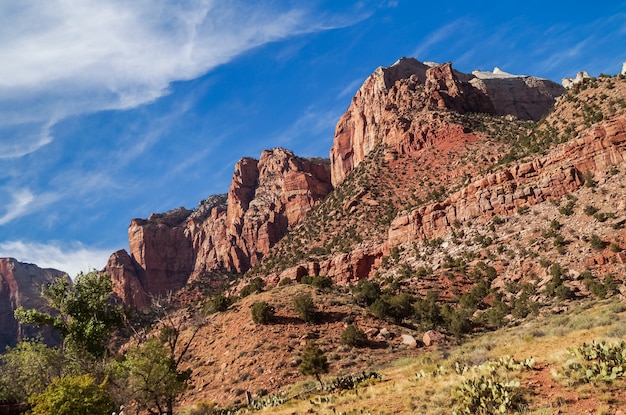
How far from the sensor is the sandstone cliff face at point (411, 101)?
328ft

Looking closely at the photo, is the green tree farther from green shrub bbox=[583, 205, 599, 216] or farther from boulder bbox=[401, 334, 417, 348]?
green shrub bbox=[583, 205, 599, 216]

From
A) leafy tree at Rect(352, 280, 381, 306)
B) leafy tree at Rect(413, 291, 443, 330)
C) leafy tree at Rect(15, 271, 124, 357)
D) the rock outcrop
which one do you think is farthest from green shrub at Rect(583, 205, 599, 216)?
leafy tree at Rect(15, 271, 124, 357)

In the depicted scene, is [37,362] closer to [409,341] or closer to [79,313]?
[79,313]

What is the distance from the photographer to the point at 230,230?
141875 millimetres

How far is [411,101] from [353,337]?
8551 centimetres

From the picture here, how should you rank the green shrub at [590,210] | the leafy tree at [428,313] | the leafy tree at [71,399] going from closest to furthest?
1. the leafy tree at [71,399]
2. the leafy tree at [428,313]
3. the green shrub at [590,210]

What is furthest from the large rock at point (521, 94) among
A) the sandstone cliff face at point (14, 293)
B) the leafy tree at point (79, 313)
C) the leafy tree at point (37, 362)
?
the sandstone cliff face at point (14, 293)

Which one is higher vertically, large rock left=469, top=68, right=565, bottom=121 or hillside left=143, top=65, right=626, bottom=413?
large rock left=469, top=68, right=565, bottom=121

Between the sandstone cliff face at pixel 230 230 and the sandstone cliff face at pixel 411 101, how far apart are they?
1437cm

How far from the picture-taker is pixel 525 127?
3199 inches

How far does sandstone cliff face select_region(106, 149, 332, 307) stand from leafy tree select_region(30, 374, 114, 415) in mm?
108558

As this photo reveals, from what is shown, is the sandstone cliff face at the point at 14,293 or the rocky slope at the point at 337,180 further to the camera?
the sandstone cliff face at the point at 14,293

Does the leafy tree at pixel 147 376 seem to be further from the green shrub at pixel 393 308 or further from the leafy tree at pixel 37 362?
the green shrub at pixel 393 308

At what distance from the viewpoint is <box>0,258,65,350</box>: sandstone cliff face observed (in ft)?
486
